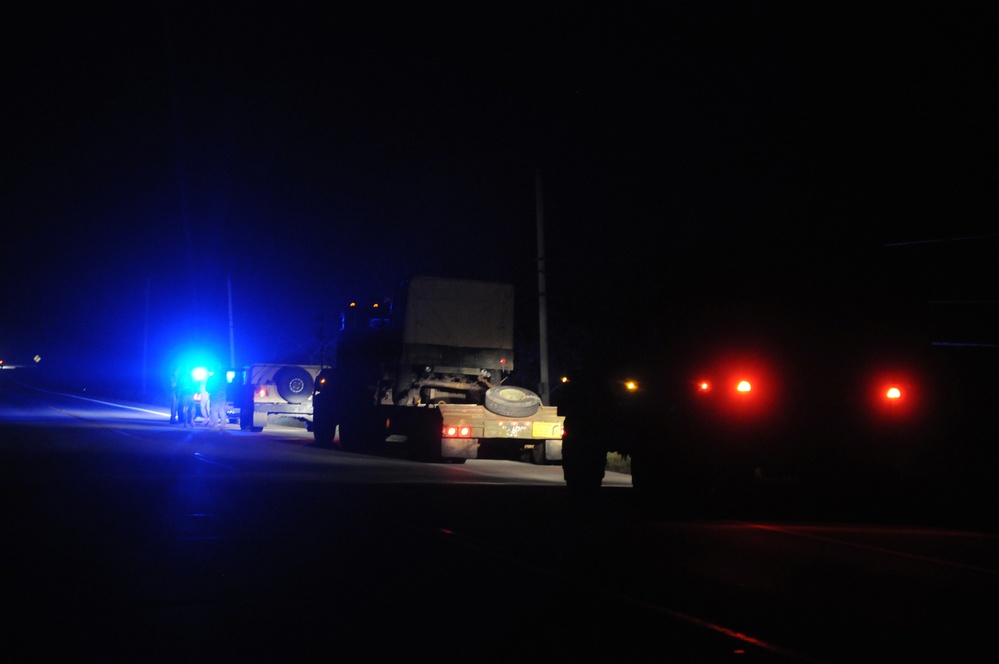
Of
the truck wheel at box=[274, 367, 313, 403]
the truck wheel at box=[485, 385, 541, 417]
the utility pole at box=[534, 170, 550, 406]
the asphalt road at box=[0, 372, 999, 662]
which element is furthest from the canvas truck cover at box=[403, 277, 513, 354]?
the truck wheel at box=[274, 367, 313, 403]

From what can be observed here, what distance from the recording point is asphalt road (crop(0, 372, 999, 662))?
6.97 m

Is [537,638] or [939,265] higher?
[939,265]

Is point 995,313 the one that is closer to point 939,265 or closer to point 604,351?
point 939,265

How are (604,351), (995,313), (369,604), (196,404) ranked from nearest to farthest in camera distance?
(369,604) → (604,351) → (995,313) → (196,404)

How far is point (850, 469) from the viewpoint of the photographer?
13992mm

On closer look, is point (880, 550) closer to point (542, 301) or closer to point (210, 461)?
point (210, 461)

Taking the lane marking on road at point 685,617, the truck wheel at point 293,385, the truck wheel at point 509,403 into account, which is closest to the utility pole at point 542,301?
the truck wheel at point 509,403

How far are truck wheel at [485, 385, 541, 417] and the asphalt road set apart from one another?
708 centimetres

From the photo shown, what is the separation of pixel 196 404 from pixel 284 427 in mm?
5961

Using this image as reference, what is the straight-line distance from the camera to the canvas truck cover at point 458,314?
25.5 meters

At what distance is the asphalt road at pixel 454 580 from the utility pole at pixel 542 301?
1459 cm

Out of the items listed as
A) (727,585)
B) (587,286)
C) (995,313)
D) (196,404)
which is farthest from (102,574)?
(587,286)

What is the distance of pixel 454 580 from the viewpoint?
9.14m

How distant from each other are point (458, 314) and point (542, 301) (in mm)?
6874
